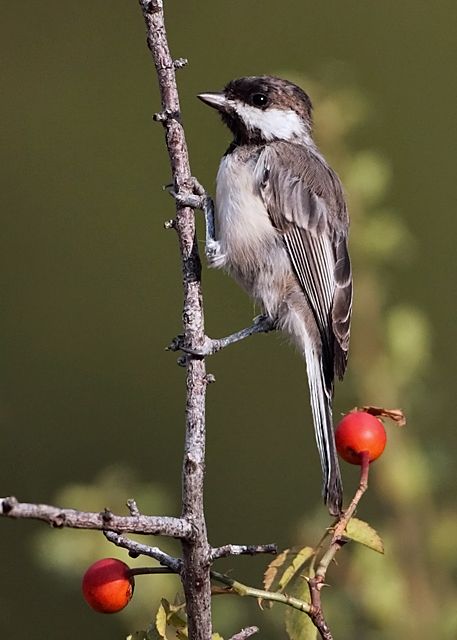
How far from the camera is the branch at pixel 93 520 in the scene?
112 cm

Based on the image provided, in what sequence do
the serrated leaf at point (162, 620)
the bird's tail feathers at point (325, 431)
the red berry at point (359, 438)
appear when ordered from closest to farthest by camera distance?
the serrated leaf at point (162, 620)
the red berry at point (359, 438)
the bird's tail feathers at point (325, 431)

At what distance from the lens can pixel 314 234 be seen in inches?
102

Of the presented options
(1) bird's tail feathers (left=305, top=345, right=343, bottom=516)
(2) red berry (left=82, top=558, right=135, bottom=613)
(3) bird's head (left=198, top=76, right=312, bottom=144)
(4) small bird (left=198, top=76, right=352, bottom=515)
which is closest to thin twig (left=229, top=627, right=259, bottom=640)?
(2) red berry (left=82, top=558, right=135, bottom=613)

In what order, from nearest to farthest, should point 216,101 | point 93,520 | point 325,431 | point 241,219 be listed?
1. point 93,520
2. point 325,431
3. point 241,219
4. point 216,101

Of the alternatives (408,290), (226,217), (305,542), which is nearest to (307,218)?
(226,217)

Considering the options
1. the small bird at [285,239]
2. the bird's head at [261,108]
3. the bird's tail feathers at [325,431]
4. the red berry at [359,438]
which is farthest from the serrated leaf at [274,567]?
the bird's head at [261,108]

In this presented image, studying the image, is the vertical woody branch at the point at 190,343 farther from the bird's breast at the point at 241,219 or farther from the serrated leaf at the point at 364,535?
the bird's breast at the point at 241,219

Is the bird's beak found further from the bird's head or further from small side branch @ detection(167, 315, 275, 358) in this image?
small side branch @ detection(167, 315, 275, 358)

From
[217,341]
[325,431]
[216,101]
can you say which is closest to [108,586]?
[217,341]

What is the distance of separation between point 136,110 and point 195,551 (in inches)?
101

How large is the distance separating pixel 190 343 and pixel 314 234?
0.99m

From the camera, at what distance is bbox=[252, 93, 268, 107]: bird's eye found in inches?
107

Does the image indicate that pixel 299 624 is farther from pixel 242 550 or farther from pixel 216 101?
pixel 216 101

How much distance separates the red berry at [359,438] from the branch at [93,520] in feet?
1.05
